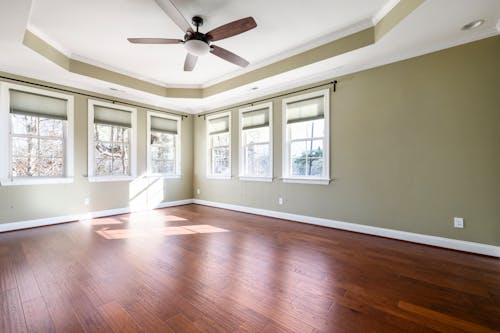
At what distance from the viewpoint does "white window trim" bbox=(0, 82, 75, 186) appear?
3552mm

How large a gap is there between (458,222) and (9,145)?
6844mm

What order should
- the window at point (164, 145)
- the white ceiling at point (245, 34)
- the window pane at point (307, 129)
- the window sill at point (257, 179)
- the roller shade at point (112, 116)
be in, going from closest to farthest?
the white ceiling at point (245, 34), the window pane at point (307, 129), the roller shade at point (112, 116), the window sill at point (257, 179), the window at point (164, 145)

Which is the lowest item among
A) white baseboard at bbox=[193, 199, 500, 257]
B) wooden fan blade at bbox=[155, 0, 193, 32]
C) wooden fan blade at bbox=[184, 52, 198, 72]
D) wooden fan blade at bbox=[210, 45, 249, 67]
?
white baseboard at bbox=[193, 199, 500, 257]

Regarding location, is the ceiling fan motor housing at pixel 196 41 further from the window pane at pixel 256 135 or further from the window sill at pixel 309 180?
the window sill at pixel 309 180

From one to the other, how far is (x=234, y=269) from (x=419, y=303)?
1.64m

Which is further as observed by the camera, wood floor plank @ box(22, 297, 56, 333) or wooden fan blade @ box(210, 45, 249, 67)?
wooden fan blade @ box(210, 45, 249, 67)

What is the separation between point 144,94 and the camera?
4871 millimetres

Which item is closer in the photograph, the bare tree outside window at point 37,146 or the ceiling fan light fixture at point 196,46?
the ceiling fan light fixture at point 196,46

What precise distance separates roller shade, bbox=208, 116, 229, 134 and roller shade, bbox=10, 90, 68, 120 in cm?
304

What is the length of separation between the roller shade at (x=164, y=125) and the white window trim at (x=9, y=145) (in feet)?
5.43

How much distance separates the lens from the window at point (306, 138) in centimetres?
397

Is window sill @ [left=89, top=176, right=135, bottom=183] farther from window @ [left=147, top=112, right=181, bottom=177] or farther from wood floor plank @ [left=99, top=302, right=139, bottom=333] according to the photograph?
wood floor plank @ [left=99, top=302, right=139, bottom=333]

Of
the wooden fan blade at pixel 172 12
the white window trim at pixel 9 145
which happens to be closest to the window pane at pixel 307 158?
the wooden fan blade at pixel 172 12

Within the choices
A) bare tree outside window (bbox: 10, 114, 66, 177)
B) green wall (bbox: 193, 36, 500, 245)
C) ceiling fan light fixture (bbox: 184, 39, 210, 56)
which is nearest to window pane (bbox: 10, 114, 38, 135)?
bare tree outside window (bbox: 10, 114, 66, 177)
